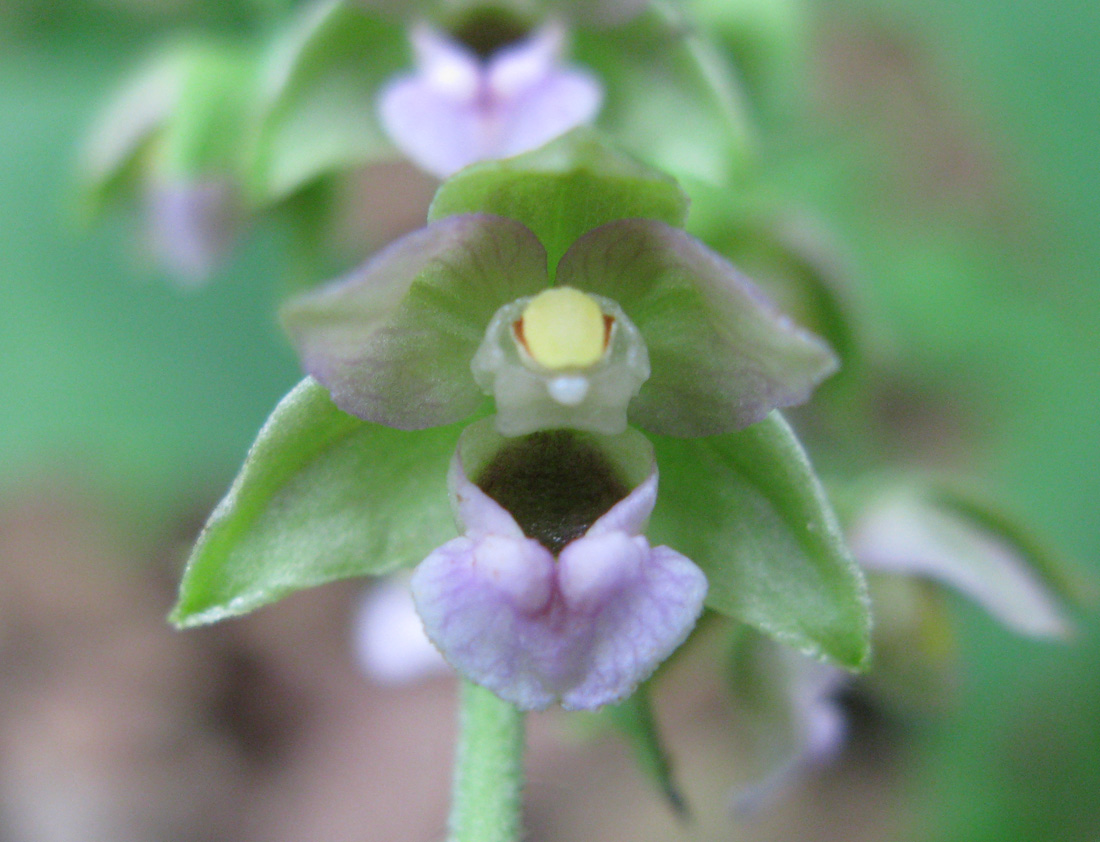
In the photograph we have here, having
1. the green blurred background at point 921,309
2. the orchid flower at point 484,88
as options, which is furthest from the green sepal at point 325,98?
the green blurred background at point 921,309

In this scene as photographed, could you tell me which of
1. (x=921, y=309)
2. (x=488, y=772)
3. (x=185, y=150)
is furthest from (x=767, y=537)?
(x=921, y=309)

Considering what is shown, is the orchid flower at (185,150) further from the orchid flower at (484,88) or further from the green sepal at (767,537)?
the green sepal at (767,537)

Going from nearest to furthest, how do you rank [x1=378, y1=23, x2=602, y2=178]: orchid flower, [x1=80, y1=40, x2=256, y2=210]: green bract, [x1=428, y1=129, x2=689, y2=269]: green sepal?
[x1=428, y1=129, x2=689, y2=269]: green sepal, [x1=378, y1=23, x2=602, y2=178]: orchid flower, [x1=80, y1=40, x2=256, y2=210]: green bract

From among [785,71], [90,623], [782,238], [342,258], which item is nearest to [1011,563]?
[782,238]

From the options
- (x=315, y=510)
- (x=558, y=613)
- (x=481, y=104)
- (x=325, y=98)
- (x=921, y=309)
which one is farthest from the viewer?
(x=921, y=309)

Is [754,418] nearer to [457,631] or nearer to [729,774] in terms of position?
[457,631]

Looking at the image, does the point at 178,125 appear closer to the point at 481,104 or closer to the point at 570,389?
the point at 481,104

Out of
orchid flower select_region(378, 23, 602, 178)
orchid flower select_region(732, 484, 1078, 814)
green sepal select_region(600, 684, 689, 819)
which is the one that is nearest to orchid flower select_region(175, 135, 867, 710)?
green sepal select_region(600, 684, 689, 819)

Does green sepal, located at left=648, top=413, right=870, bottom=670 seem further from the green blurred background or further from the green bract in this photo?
the green blurred background
